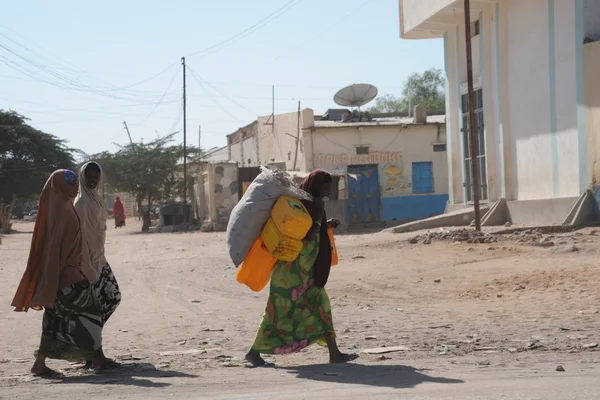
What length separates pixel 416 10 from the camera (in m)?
22.2

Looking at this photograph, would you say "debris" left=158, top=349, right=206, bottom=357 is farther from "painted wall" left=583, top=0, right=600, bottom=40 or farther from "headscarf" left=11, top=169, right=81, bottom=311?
"painted wall" left=583, top=0, right=600, bottom=40

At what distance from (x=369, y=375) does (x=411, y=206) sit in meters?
27.6

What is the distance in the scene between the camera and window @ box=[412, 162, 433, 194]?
33.1m

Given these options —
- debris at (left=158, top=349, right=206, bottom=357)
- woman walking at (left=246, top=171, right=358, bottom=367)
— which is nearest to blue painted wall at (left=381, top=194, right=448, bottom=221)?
debris at (left=158, top=349, right=206, bottom=357)

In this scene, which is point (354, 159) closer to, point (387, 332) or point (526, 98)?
point (526, 98)

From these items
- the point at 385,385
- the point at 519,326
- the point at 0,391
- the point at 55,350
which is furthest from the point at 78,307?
the point at 519,326

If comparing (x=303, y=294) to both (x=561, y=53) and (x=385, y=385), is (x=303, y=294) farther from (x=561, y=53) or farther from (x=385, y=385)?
(x=561, y=53)

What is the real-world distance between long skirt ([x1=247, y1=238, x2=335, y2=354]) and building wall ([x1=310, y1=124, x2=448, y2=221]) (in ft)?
85.4

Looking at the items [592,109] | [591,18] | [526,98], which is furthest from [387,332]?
[526,98]

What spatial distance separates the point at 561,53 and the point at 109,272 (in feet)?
40.5

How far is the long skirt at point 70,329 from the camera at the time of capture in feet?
19.6

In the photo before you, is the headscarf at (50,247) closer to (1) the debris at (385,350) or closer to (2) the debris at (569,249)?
(1) the debris at (385,350)

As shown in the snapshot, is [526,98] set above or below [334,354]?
above

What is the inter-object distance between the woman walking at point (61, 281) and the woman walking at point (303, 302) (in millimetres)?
1177
